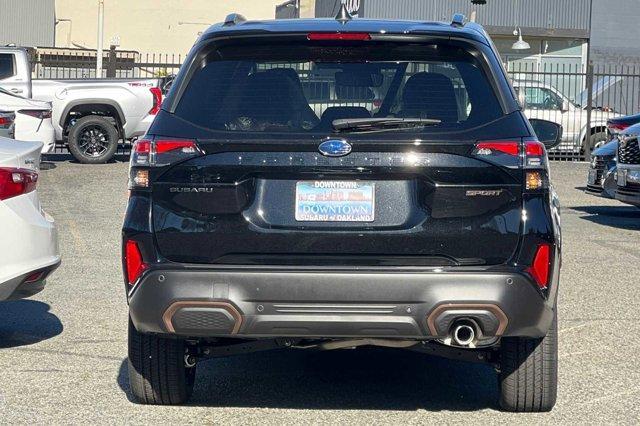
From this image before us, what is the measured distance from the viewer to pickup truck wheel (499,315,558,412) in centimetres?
547

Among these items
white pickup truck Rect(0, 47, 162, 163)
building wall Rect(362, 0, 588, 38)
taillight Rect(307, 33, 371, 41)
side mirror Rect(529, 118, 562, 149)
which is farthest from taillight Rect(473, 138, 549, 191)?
building wall Rect(362, 0, 588, 38)

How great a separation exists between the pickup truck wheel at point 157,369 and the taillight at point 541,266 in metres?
1.67

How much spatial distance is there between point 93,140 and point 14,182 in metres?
14.7

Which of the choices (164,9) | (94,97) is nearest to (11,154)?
(94,97)

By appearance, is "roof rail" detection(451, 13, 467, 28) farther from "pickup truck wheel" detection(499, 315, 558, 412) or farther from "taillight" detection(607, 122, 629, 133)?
"taillight" detection(607, 122, 629, 133)

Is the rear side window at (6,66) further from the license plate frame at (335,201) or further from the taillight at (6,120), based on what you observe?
the license plate frame at (335,201)

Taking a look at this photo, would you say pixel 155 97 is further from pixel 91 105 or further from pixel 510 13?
pixel 510 13

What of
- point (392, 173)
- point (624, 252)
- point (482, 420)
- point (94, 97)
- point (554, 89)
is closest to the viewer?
point (392, 173)

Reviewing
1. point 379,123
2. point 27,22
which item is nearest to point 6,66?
point 379,123

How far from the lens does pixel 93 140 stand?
21.3 metres

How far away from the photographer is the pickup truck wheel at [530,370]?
18.0ft

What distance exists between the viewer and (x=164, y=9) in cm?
5931

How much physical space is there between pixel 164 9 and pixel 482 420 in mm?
55474

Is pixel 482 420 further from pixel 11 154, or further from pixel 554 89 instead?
pixel 554 89
